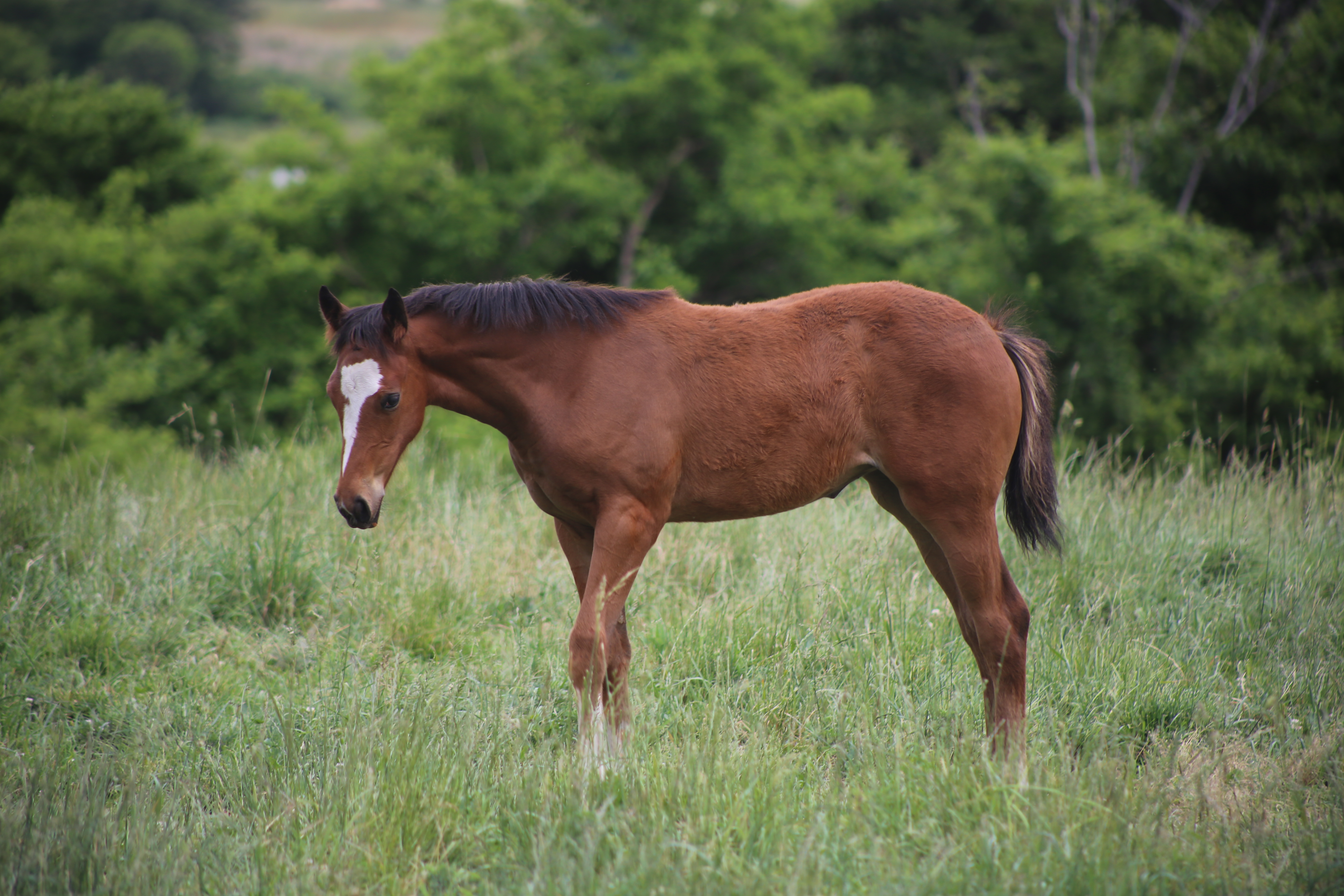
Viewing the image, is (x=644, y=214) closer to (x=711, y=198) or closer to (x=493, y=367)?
(x=711, y=198)

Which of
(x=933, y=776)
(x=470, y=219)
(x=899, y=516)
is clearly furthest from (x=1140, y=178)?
(x=933, y=776)

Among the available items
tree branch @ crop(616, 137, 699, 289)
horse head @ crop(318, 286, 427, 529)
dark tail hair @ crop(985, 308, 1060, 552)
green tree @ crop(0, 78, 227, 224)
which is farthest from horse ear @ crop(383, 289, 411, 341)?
green tree @ crop(0, 78, 227, 224)

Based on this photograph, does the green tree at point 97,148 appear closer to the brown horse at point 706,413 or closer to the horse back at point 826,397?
the brown horse at point 706,413

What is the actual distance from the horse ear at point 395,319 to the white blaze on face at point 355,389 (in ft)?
0.45

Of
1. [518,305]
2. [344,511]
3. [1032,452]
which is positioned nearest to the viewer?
[344,511]

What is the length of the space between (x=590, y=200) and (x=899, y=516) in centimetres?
1575

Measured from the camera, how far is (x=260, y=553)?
214 inches

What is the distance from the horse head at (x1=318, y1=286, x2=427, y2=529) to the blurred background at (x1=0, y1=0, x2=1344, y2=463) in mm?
9503

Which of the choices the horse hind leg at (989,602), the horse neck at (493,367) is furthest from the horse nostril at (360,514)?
the horse hind leg at (989,602)

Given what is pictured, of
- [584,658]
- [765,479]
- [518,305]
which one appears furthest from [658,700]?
[518,305]

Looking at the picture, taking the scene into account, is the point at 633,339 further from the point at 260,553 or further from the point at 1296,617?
the point at 1296,617

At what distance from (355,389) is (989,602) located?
262cm

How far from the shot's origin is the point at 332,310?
3576 mm

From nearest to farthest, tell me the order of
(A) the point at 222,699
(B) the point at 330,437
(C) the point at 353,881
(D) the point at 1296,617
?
(C) the point at 353,881 → (A) the point at 222,699 → (D) the point at 1296,617 → (B) the point at 330,437
